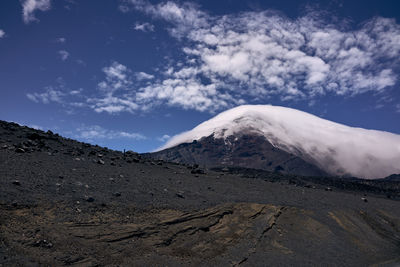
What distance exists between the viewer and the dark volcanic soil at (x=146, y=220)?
11039 mm

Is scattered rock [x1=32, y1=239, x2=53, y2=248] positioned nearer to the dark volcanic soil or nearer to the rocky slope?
the dark volcanic soil

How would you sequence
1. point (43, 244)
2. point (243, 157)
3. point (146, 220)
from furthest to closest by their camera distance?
point (243, 157), point (146, 220), point (43, 244)

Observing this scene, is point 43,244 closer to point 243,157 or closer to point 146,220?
point 146,220

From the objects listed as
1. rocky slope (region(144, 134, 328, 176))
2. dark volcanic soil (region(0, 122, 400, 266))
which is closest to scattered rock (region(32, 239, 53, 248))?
dark volcanic soil (region(0, 122, 400, 266))

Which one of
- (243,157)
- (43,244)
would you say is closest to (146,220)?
(43,244)

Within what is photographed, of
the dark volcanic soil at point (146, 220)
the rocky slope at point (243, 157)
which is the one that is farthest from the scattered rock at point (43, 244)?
the rocky slope at point (243, 157)

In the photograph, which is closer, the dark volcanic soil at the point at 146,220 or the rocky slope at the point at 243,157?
the dark volcanic soil at the point at 146,220

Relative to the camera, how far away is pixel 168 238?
525 inches

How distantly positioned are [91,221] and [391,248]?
22550 millimetres

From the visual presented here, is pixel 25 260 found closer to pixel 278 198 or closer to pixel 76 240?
pixel 76 240

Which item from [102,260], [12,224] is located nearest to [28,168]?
[12,224]

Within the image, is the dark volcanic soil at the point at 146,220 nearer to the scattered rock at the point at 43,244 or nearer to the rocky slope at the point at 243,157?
the scattered rock at the point at 43,244

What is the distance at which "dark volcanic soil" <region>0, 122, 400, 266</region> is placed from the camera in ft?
36.2

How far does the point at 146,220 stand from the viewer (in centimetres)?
1418
